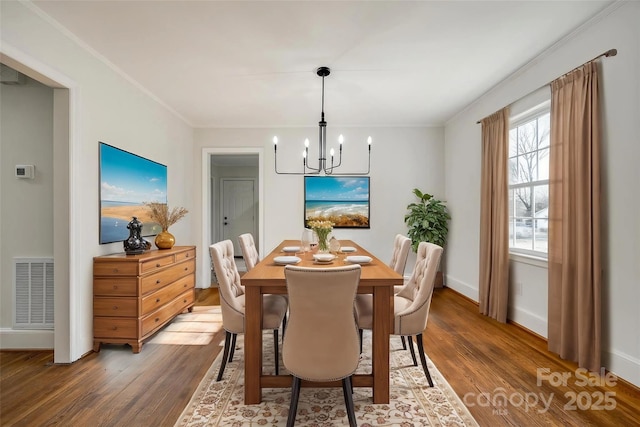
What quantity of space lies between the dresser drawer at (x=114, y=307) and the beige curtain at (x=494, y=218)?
3.59 meters

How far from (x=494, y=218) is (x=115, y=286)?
385cm

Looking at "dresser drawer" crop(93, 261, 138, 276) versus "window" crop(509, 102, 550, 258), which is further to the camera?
"window" crop(509, 102, 550, 258)

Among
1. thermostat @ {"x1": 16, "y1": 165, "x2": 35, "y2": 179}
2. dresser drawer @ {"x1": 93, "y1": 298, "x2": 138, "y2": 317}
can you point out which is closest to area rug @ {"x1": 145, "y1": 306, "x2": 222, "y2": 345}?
dresser drawer @ {"x1": 93, "y1": 298, "x2": 138, "y2": 317}

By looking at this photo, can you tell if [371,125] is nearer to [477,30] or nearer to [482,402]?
[477,30]

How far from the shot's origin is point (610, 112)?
2268 millimetres

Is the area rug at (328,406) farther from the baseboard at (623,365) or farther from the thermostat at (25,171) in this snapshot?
the thermostat at (25,171)

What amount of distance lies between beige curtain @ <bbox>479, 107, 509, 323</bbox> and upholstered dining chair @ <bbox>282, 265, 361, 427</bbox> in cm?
249

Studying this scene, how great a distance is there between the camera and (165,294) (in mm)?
3129

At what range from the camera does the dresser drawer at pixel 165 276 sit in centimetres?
278

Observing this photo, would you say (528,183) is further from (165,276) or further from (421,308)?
(165,276)

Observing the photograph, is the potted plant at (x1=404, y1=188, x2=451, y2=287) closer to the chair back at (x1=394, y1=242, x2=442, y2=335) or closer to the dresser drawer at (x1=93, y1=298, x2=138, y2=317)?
the chair back at (x1=394, y1=242, x2=442, y2=335)

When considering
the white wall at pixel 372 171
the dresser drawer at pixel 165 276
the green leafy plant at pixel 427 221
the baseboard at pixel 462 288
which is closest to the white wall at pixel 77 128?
the dresser drawer at pixel 165 276

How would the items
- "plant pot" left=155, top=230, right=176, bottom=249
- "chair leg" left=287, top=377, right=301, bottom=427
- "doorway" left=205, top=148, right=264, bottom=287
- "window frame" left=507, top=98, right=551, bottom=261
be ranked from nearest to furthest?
"chair leg" left=287, top=377, right=301, bottom=427 < "window frame" left=507, top=98, right=551, bottom=261 < "plant pot" left=155, top=230, right=176, bottom=249 < "doorway" left=205, top=148, right=264, bottom=287

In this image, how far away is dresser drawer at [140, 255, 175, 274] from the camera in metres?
2.74
